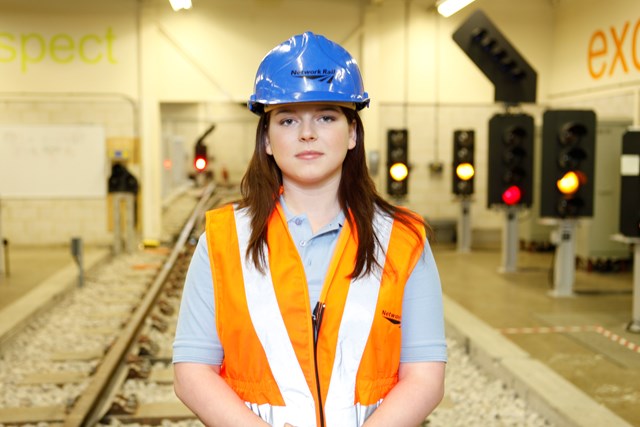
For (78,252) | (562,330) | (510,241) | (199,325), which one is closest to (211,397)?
(199,325)

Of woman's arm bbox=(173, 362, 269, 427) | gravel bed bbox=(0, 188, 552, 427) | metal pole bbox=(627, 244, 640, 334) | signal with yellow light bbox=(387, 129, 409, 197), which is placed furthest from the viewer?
signal with yellow light bbox=(387, 129, 409, 197)

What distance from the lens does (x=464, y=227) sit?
11.6 metres

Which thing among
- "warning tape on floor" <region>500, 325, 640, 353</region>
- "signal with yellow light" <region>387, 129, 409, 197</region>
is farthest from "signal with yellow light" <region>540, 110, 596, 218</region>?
"signal with yellow light" <region>387, 129, 409, 197</region>

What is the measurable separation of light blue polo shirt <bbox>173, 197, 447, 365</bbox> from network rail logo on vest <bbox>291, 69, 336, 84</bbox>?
0.34 m

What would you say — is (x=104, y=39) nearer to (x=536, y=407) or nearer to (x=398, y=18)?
(x=398, y=18)

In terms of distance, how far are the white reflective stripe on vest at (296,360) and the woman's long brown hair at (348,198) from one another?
0.06 m

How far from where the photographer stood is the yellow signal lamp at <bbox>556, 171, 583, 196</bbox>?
291 inches

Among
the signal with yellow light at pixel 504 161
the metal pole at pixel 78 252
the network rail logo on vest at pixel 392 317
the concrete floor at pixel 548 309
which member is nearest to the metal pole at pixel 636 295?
the concrete floor at pixel 548 309

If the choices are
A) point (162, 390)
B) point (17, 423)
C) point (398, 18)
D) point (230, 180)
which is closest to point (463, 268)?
point (398, 18)

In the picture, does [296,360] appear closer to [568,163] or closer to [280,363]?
[280,363]

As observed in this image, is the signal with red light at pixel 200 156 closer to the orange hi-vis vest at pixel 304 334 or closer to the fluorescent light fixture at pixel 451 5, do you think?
the fluorescent light fixture at pixel 451 5

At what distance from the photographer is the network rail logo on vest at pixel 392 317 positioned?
5.35 ft

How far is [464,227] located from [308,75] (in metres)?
10.2

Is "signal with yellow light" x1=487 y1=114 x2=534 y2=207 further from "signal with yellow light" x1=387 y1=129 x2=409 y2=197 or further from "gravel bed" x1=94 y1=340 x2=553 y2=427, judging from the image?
"gravel bed" x1=94 y1=340 x2=553 y2=427
